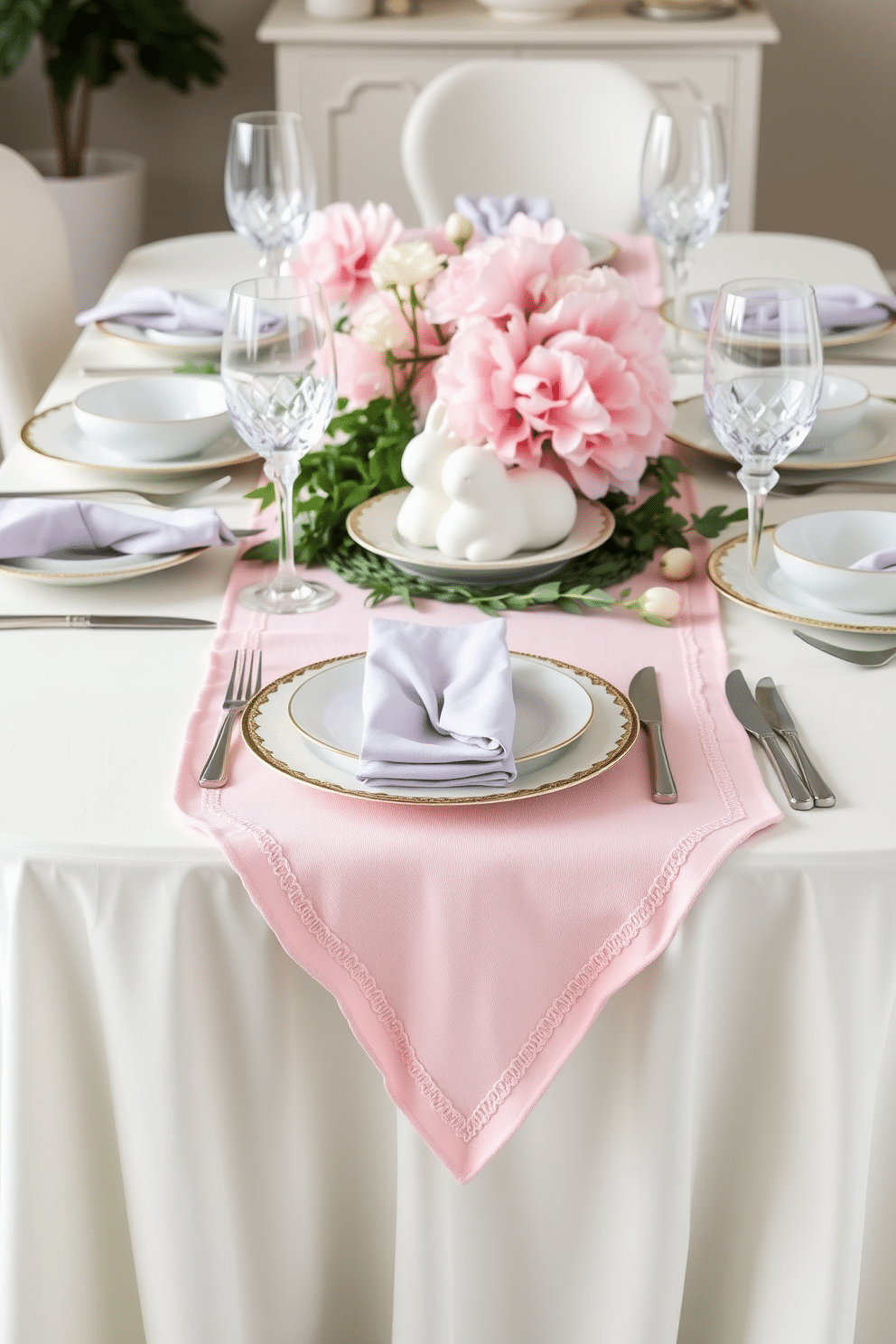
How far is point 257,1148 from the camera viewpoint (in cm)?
93

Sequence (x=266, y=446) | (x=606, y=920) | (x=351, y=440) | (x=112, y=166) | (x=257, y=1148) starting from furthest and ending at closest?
(x=112, y=166) → (x=351, y=440) → (x=266, y=446) → (x=257, y=1148) → (x=606, y=920)

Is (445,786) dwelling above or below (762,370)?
below

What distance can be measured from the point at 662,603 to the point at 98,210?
3.33 metres

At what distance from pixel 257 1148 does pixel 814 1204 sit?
1.16 ft

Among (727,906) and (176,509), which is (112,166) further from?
(727,906)

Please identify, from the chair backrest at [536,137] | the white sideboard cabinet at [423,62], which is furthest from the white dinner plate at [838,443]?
the white sideboard cabinet at [423,62]

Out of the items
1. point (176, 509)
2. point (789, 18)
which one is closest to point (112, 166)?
point (789, 18)

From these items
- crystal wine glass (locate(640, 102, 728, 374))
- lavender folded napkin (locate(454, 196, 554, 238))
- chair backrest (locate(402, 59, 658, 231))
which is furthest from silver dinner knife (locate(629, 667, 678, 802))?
chair backrest (locate(402, 59, 658, 231))

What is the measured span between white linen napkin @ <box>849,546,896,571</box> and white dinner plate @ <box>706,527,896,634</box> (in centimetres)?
4

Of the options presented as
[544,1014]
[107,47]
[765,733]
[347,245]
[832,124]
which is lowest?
[544,1014]

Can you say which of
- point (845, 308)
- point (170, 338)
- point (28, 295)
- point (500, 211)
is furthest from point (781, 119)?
point (170, 338)

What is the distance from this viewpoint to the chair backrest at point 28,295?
1949 millimetres

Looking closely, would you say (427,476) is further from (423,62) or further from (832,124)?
(832,124)

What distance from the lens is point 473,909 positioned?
0.83m
